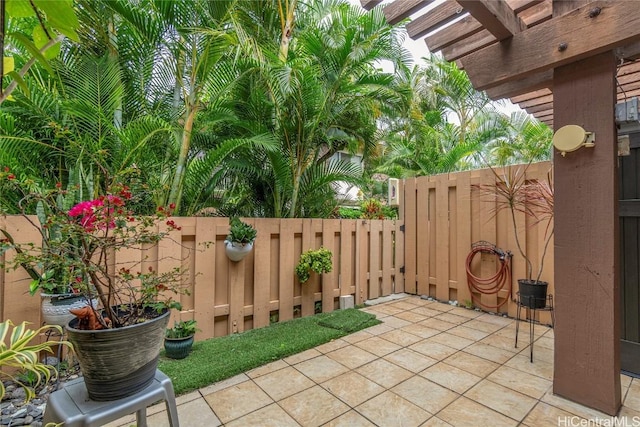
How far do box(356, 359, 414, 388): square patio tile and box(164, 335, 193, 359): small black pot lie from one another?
1358 millimetres

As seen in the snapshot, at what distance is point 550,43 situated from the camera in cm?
187

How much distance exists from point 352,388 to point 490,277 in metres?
2.44

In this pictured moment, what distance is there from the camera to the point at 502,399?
6.14ft

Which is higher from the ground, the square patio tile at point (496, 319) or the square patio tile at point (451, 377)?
the square patio tile at point (451, 377)

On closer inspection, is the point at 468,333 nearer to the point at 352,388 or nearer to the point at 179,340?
the point at 352,388

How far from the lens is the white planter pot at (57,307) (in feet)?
5.97

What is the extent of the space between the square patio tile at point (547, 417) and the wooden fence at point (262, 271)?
7.29 feet

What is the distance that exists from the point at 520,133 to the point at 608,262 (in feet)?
21.8

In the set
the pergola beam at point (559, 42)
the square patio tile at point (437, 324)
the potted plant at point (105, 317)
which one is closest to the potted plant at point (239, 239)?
the potted plant at point (105, 317)

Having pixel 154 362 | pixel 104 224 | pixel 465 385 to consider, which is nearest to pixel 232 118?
pixel 104 224

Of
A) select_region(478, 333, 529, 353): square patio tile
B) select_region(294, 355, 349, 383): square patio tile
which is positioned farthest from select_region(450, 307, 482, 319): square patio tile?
select_region(294, 355, 349, 383): square patio tile

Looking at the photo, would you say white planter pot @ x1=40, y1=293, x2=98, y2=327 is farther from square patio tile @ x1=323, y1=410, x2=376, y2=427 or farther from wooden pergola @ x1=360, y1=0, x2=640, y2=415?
wooden pergola @ x1=360, y1=0, x2=640, y2=415

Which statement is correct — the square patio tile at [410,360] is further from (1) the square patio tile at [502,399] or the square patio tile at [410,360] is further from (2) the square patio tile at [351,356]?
(1) the square patio tile at [502,399]

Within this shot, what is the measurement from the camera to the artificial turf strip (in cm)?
207
